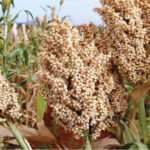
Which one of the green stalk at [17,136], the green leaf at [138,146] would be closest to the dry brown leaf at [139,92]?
the green leaf at [138,146]

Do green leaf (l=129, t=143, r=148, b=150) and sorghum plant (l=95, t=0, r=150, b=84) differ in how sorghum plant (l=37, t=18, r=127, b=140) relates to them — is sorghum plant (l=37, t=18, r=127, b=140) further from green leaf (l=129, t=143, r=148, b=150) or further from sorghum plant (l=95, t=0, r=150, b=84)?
green leaf (l=129, t=143, r=148, b=150)

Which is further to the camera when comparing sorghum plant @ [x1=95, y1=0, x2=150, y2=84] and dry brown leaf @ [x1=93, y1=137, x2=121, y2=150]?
dry brown leaf @ [x1=93, y1=137, x2=121, y2=150]

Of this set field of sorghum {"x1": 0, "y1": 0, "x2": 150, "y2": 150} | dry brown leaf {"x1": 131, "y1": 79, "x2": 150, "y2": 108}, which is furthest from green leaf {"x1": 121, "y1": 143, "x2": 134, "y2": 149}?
dry brown leaf {"x1": 131, "y1": 79, "x2": 150, "y2": 108}

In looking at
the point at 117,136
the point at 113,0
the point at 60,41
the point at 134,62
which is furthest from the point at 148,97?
the point at 60,41

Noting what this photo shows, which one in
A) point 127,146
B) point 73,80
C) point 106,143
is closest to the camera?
point 73,80

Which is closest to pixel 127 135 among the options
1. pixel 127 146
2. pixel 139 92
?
pixel 127 146

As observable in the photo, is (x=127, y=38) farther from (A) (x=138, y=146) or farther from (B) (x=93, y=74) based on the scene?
(A) (x=138, y=146)

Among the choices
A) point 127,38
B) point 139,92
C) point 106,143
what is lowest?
point 106,143

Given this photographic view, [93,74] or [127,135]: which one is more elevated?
[93,74]

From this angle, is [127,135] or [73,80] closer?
[73,80]
